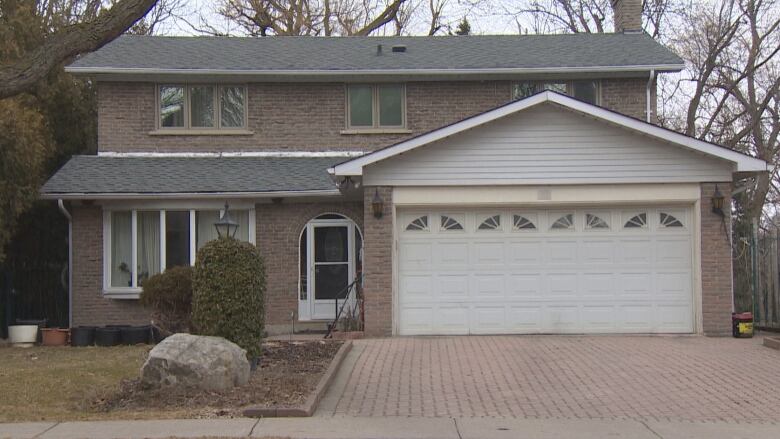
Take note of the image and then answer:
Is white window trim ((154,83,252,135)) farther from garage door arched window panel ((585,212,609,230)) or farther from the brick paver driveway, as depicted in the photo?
garage door arched window panel ((585,212,609,230))

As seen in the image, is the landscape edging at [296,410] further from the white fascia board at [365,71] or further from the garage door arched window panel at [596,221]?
the white fascia board at [365,71]

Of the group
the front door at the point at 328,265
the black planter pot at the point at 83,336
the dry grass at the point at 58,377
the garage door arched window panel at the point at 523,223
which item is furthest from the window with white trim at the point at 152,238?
the garage door arched window panel at the point at 523,223

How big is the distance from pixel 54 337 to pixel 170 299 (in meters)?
4.28

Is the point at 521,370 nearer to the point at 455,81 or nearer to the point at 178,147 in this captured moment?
the point at 455,81

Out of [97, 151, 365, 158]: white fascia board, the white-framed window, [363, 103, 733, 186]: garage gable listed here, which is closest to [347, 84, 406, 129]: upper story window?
[97, 151, 365, 158]: white fascia board

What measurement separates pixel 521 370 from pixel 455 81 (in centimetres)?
864

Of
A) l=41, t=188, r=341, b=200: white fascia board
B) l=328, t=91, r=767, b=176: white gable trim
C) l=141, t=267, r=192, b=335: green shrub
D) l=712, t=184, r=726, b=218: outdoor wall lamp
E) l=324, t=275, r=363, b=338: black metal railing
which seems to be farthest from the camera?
l=41, t=188, r=341, b=200: white fascia board

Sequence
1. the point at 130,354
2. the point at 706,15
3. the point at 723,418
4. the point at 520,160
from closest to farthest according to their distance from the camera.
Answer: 1. the point at 723,418
2. the point at 130,354
3. the point at 520,160
4. the point at 706,15

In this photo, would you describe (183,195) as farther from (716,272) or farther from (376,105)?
(716,272)

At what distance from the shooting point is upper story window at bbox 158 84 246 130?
1852cm

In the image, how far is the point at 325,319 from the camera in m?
17.3

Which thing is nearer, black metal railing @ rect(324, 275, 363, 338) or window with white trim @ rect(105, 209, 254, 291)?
black metal railing @ rect(324, 275, 363, 338)

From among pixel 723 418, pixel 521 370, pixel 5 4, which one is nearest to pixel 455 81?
pixel 521 370

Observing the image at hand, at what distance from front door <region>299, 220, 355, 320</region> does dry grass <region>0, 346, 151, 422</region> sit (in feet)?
12.3
